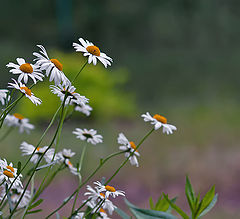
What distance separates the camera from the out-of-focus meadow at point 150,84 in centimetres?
321

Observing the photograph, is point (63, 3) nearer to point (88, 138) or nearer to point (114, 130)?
point (114, 130)

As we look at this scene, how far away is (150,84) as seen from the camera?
7.44 metres

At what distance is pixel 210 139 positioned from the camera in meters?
4.14

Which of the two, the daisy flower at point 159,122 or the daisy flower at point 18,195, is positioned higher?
the daisy flower at point 159,122

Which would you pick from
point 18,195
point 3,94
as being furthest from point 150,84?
point 3,94

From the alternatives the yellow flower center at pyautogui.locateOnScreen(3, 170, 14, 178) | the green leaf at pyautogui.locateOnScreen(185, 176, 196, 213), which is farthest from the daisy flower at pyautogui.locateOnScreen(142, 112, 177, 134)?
the yellow flower center at pyautogui.locateOnScreen(3, 170, 14, 178)

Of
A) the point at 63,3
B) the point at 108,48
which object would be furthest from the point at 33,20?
the point at 63,3

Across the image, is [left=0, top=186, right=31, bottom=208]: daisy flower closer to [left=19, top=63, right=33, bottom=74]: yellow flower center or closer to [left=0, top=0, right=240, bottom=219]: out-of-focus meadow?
[left=19, top=63, right=33, bottom=74]: yellow flower center

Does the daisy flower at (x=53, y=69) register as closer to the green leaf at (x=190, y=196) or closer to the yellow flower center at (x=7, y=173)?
the yellow flower center at (x=7, y=173)

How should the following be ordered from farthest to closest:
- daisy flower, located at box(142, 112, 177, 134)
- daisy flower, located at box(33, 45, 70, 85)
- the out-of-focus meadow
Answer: the out-of-focus meadow, daisy flower, located at box(142, 112, 177, 134), daisy flower, located at box(33, 45, 70, 85)

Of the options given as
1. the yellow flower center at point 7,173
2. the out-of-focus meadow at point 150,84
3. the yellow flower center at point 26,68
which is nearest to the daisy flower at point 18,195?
the yellow flower center at point 7,173

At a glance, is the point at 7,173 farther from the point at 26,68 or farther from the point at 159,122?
the point at 159,122

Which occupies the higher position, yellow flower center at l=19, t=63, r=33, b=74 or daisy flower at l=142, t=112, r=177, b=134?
daisy flower at l=142, t=112, r=177, b=134

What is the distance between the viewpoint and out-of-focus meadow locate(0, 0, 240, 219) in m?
3.21
